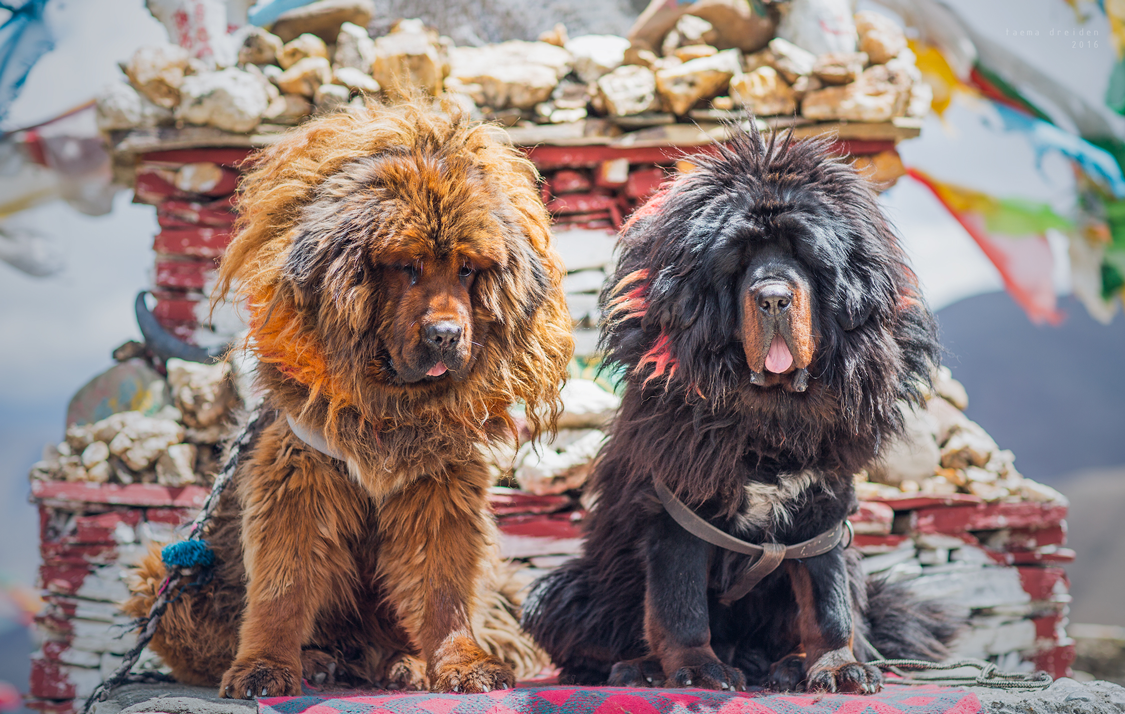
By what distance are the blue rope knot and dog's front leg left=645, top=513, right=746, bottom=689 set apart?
1332mm

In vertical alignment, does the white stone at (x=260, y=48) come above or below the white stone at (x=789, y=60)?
below

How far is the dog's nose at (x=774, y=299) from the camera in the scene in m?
1.81

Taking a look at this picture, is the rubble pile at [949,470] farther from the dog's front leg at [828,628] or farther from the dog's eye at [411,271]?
the dog's eye at [411,271]

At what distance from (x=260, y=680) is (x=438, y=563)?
51cm

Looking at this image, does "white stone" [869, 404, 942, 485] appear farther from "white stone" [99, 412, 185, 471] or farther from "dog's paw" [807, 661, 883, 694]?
"white stone" [99, 412, 185, 471]

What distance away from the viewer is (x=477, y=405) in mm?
2076

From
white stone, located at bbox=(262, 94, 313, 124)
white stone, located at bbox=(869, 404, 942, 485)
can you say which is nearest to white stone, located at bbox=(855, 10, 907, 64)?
white stone, located at bbox=(869, 404, 942, 485)

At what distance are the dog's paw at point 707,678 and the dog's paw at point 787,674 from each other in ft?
0.53

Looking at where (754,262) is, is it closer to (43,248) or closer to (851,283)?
(851,283)

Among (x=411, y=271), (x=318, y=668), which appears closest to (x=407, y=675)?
(x=318, y=668)

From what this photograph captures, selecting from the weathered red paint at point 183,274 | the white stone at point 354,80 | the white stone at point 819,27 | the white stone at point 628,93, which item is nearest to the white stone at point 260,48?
the white stone at point 354,80

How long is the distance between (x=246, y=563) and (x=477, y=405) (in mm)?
770

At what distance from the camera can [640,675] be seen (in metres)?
2.10

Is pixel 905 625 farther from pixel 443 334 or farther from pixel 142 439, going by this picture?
pixel 142 439
